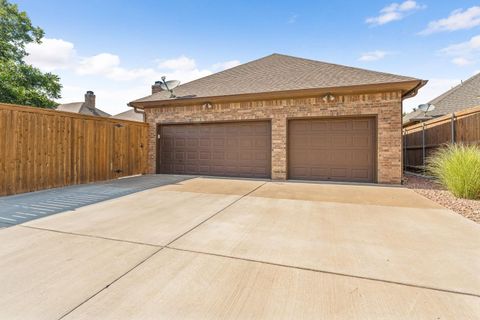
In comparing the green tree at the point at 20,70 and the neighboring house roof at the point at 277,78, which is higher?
the green tree at the point at 20,70

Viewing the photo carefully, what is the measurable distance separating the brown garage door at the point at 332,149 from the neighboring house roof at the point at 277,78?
1.22m

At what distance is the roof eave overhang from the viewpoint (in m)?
6.82

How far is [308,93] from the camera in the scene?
A: 301 inches

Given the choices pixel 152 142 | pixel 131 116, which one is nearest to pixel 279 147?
pixel 152 142

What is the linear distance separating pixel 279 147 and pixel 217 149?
2.43m

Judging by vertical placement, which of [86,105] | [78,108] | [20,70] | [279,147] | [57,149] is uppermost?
[86,105]

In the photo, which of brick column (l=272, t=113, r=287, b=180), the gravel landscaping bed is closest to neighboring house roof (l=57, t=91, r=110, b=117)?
brick column (l=272, t=113, r=287, b=180)

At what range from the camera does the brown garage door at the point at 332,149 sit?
7656 mm

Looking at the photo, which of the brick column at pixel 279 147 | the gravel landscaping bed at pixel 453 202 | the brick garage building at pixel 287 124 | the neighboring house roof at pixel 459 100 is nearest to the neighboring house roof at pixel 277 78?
the brick garage building at pixel 287 124

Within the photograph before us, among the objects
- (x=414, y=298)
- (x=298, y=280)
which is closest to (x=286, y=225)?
(x=298, y=280)

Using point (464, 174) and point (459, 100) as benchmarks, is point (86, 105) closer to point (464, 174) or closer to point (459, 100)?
point (464, 174)

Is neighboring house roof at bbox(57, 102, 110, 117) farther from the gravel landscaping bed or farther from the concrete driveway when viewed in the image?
the gravel landscaping bed

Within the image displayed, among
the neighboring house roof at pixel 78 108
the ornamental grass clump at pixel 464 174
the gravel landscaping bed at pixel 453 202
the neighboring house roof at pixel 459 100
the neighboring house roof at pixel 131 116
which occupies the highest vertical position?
the neighboring house roof at pixel 78 108

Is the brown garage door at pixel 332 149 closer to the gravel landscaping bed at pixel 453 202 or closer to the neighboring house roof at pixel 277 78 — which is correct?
the neighboring house roof at pixel 277 78
